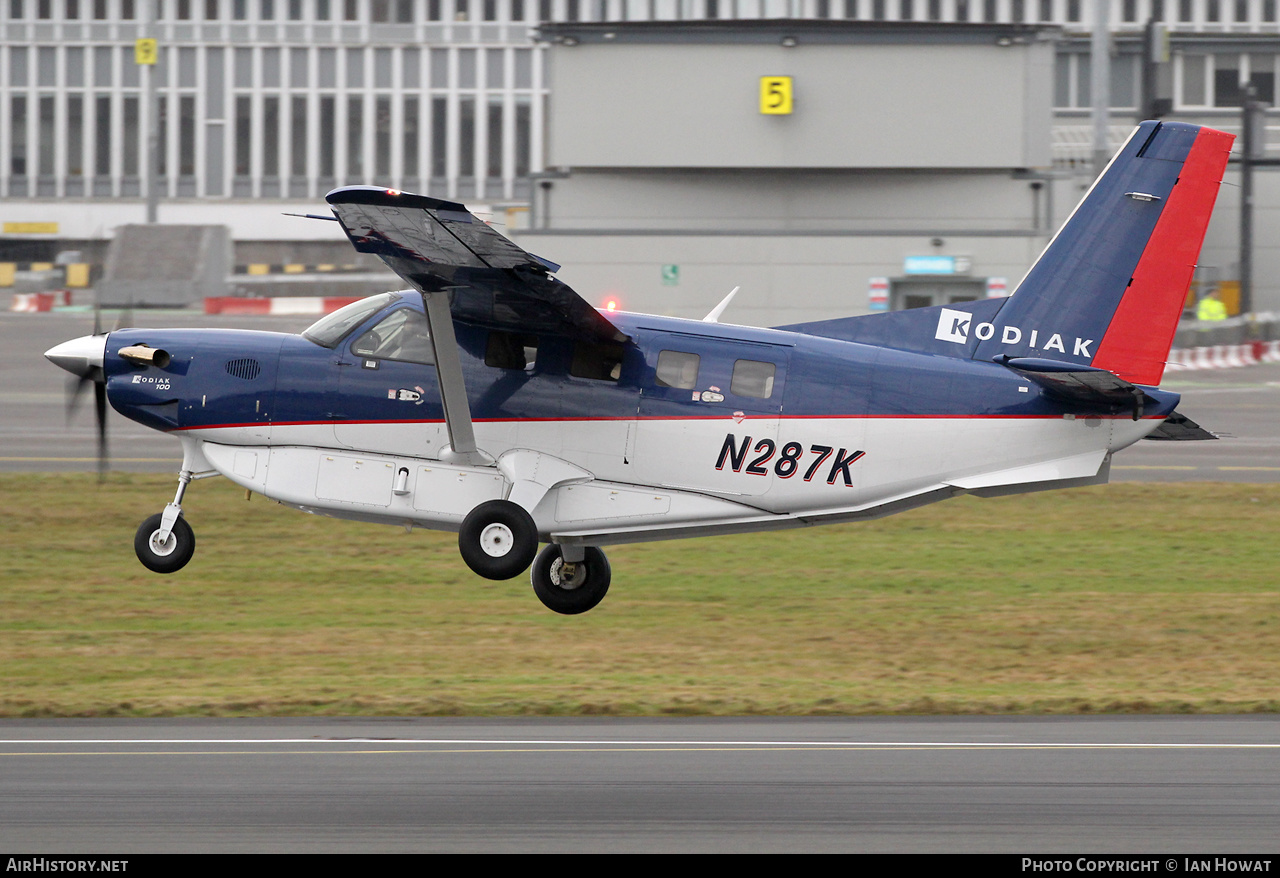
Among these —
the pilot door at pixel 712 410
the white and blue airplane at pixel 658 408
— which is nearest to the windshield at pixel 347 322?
the white and blue airplane at pixel 658 408

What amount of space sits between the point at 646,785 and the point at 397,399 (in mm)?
4657

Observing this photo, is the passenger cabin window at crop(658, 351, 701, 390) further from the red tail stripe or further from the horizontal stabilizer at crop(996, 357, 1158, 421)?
the red tail stripe

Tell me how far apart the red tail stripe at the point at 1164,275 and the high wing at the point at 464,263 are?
5.12 metres

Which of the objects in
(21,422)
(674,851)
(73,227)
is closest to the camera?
(674,851)

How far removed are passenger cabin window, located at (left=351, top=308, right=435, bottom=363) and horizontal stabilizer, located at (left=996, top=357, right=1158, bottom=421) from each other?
5918mm

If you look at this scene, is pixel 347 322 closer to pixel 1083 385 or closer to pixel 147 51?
pixel 1083 385

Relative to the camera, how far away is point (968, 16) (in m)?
87.6

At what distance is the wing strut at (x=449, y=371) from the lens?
15.1m

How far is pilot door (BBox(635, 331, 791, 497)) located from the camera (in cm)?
1598

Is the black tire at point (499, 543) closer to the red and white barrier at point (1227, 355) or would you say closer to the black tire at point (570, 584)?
the black tire at point (570, 584)

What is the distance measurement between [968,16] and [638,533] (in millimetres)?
77527

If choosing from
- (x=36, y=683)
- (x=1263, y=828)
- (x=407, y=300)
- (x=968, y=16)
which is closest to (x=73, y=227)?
(x=968, y=16)

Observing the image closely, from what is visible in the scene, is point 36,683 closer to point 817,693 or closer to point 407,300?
point 407,300

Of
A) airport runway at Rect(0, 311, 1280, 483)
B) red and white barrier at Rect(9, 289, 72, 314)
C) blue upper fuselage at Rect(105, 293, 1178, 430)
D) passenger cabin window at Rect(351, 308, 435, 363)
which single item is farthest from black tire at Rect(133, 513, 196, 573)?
red and white barrier at Rect(9, 289, 72, 314)
